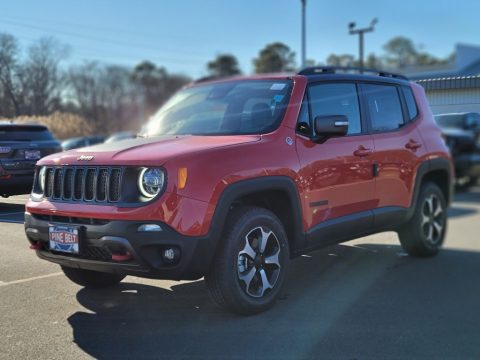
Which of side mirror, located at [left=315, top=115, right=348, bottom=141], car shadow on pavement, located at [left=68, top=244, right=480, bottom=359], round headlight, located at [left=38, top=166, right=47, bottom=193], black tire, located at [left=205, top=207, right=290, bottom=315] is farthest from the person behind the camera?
side mirror, located at [left=315, top=115, right=348, bottom=141]

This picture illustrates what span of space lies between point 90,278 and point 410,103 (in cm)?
403

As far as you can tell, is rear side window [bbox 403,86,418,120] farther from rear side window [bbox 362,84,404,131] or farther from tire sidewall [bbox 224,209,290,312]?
tire sidewall [bbox 224,209,290,312]

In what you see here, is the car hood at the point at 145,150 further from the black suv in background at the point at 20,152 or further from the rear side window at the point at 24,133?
the rear side window at the point at 24,133

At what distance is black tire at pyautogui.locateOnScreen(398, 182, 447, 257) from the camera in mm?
6355

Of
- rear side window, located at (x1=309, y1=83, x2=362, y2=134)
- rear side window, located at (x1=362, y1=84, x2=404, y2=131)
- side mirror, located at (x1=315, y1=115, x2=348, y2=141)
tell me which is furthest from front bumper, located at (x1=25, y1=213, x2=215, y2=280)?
rear side window, located at (x1=362, y1=84, x2=404, y2=131)

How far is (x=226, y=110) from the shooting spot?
5.13m

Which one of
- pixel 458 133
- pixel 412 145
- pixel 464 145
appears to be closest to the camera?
pixel 412 145

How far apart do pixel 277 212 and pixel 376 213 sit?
4.39 ft

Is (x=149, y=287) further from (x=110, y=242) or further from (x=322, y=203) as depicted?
(x=322, y=203)

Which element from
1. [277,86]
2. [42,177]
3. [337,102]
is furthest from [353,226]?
[42,177]

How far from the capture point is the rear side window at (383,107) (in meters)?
5.70

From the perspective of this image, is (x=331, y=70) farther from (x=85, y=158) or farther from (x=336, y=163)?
(x=85, y=158)

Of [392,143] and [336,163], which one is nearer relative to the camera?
[336,163]

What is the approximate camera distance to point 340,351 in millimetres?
3717
